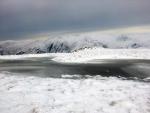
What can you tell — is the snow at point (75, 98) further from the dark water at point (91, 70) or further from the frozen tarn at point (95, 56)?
the frozen tarn at point (95, 56)

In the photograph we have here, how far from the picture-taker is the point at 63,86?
11.6 meters

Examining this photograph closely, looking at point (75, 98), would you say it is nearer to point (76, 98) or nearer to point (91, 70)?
point (76, 98)

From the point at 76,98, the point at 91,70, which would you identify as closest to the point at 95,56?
the point at 91,70

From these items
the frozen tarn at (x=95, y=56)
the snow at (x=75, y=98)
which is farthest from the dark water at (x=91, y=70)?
the frozen tarn at (x=95, y=56)

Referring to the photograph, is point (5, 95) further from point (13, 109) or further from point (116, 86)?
point (116, 86)

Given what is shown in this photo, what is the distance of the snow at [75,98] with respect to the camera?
7.61 metres

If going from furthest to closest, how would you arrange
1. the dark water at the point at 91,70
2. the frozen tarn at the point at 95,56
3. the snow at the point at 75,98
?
the frozen tarn at the point at 95,56 → the dark water at the point at 91,70 → the snow at the point at 75,98

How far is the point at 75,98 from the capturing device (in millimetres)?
8992

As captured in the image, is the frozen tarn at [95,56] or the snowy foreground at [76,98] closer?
the snowy foreground at [76,98]

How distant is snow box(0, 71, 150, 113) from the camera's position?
7609mm

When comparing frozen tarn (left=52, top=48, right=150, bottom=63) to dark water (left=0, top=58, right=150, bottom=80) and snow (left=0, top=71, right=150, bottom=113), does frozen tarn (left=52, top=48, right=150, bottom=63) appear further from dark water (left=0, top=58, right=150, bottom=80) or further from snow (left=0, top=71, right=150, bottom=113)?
snow (left=0, top=71, right=150, bottom=113)

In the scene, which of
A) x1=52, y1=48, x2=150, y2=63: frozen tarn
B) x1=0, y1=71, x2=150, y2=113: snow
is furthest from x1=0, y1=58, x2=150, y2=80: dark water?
x1=52, y1=48, x2=150, y2=63: frozen tarn

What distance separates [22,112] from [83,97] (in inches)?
113

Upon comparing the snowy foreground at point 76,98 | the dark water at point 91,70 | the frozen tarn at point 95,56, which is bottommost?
the frozen tarn at point 95,56
